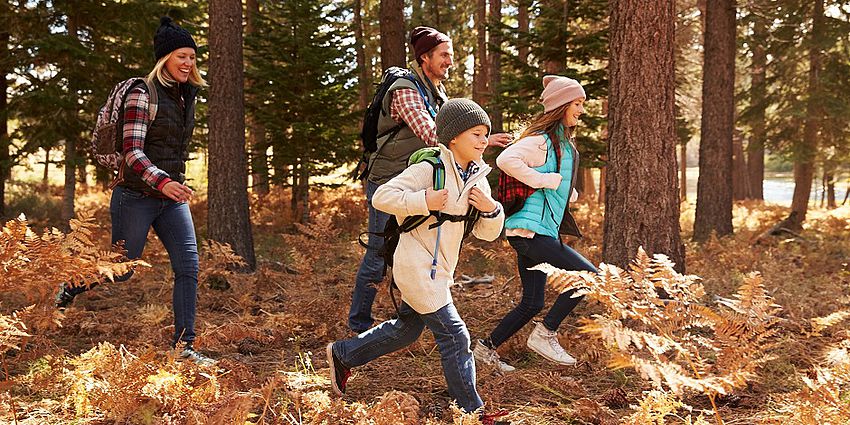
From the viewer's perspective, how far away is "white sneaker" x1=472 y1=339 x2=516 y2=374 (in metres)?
4.79

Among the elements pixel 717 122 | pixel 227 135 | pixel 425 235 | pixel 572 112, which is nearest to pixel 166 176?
pixel 425 235

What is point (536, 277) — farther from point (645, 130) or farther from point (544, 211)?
point (645, 130)

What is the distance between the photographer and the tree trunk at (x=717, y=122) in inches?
506

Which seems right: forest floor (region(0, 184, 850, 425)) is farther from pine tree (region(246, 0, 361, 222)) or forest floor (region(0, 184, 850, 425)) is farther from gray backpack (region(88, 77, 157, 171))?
pine tree (region(246, 0, 361, 222))

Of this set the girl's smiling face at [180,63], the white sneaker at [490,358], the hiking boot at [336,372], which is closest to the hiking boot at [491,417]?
the hiking boot at [336,372]

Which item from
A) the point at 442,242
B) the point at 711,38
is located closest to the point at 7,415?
the point at 442,242

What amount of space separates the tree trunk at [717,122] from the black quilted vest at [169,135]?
11.1 meters

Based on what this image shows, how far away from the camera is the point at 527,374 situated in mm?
4703

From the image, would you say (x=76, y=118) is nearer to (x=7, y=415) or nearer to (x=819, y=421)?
(x=7, y=415)

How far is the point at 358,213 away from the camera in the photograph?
15.2m

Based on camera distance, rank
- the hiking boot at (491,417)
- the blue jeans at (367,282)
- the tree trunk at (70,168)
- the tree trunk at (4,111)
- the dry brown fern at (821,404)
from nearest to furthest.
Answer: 1. the dry brown fern at (821,404)
2. the hiking boot at (491,417)
3. the blue jeans at (367,282)
4. the tree trunk at (70,168)
5. the tree trunk at (4,111)

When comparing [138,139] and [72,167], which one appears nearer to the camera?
[138,139]

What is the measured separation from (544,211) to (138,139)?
3.01 metres

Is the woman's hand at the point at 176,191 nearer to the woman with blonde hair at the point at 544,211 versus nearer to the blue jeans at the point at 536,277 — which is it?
the woman with blonde hair at the point at 544,211
